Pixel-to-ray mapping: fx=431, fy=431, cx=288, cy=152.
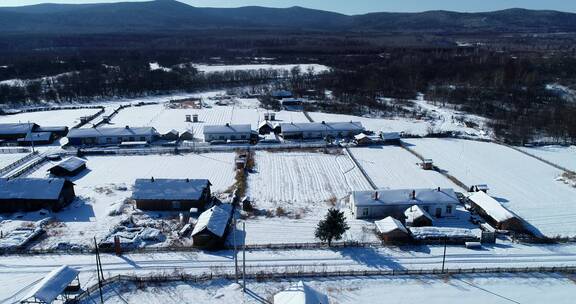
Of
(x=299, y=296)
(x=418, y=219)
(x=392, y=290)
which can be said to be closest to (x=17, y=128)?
(x=299, y=296)

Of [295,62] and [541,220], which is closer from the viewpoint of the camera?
[541,220]

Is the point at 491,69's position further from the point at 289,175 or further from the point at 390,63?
the point at 289,175

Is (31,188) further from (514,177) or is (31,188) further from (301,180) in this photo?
(514,177)

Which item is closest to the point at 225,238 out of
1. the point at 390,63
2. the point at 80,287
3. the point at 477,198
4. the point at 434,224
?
the point at 80,287

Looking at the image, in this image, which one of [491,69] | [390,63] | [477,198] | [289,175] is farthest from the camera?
[390,63]

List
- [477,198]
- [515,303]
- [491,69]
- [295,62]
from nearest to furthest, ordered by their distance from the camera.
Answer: [515,303]
[477,198]
[491,69]
[295,62]

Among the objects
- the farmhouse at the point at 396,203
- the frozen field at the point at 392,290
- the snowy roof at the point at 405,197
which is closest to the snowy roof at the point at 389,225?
the farmhouse at the point at 396,203

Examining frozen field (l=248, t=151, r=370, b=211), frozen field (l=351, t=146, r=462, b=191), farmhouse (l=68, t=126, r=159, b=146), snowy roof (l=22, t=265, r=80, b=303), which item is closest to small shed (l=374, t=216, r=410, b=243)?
frozen field (l=248, t=151, r=370, b=211)
